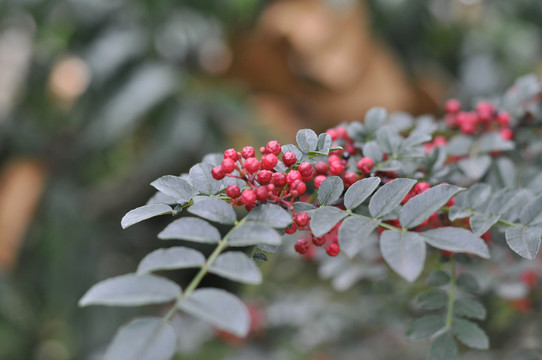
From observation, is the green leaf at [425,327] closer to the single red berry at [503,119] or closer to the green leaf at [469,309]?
the green leaf at [469,309]

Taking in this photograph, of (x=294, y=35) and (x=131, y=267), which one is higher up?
(x=294, y=35)

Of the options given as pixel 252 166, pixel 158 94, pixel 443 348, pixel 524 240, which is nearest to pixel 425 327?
pixel 443 348

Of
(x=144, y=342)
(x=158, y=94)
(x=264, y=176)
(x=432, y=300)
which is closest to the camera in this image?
(x=144, y=342)

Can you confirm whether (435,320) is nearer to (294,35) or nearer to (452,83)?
(294,35)

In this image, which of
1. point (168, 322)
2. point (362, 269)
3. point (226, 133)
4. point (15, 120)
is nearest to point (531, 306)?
point (362, 269)

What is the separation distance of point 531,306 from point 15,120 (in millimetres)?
1832

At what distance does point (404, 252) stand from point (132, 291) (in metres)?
0.17

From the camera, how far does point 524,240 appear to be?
14.9 inches

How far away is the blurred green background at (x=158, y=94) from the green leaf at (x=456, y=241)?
0.95 m

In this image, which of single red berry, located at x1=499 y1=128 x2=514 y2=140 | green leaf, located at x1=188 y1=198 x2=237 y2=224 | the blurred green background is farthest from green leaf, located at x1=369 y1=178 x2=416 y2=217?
the blurred green background

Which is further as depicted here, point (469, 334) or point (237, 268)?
point (469, 334)

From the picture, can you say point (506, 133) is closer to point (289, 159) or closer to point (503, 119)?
point (503, 119)

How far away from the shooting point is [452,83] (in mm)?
2119

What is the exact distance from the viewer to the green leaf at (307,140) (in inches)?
15.7
